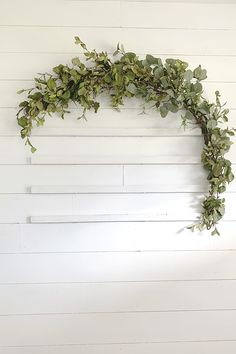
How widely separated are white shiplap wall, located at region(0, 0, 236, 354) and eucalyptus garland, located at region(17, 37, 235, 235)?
0.16 feet

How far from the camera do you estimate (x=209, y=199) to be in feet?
4.47

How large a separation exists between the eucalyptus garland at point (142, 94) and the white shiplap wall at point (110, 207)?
50mm

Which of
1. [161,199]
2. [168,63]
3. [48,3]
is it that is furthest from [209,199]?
[48,3]

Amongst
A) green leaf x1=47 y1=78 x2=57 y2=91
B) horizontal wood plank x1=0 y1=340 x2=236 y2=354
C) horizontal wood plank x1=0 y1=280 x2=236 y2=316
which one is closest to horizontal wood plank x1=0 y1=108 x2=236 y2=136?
green leaf x1=47 y1=78 x2=57 y2=91

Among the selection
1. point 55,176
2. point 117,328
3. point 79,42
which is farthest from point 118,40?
point 117,328

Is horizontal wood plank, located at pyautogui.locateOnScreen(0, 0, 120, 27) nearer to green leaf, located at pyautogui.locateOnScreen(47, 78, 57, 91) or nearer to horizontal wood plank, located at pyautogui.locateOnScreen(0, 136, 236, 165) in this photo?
green leaf, located at pyautogui.locateOnScreen(47, 78, 57, 91)

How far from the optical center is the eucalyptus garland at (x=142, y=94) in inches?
51.4

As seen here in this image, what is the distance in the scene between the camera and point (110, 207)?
139 cm

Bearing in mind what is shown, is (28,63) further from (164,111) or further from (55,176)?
(164,111)

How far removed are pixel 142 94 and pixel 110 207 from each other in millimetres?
441

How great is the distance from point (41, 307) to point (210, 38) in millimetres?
1221

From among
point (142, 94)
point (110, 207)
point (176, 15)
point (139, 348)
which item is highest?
point (176, 15)

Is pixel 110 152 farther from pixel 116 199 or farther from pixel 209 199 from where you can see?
pixel 209 199

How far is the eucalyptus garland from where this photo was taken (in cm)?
130
